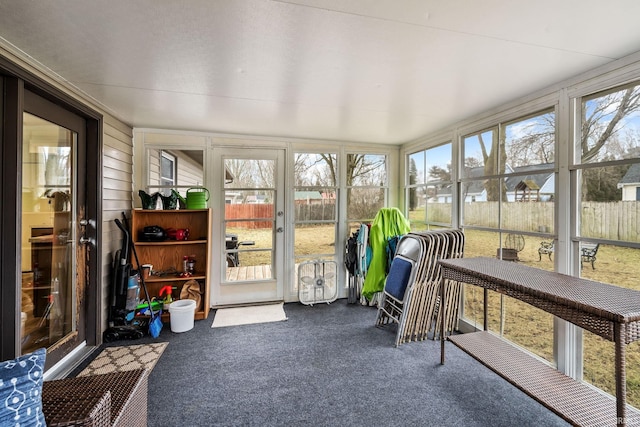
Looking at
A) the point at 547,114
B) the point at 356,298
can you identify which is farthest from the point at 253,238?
the point at 547,114

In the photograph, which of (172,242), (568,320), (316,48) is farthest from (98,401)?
(172,242)

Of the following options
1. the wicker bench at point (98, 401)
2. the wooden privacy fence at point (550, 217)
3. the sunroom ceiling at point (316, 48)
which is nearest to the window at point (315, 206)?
the sunroom ceiling at point (316, 48)

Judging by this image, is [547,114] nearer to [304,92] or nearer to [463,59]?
[463,59]

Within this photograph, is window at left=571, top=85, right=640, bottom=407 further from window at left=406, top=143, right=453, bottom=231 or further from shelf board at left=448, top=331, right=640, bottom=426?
window at left=406, top=143, right=453, bottom=231

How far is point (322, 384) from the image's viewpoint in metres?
2.27

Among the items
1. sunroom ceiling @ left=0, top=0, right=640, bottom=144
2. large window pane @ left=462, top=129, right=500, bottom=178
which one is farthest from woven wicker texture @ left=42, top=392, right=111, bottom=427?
large window pane @ left=462, top=129, right=500, bottom=178

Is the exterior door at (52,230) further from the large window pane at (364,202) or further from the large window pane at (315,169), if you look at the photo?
the large window pane at (364,202)

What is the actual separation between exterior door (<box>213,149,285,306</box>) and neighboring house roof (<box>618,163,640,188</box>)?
3420 millimetres

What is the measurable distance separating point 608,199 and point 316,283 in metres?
3.18

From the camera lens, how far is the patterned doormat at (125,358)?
98.5 inches

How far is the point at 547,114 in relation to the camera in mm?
2424

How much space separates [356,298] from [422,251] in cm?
163

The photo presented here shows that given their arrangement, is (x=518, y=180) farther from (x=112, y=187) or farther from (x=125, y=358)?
(x=112, y=187)

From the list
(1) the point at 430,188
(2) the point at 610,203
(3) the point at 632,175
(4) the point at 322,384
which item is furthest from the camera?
(1) the point at 430,188
